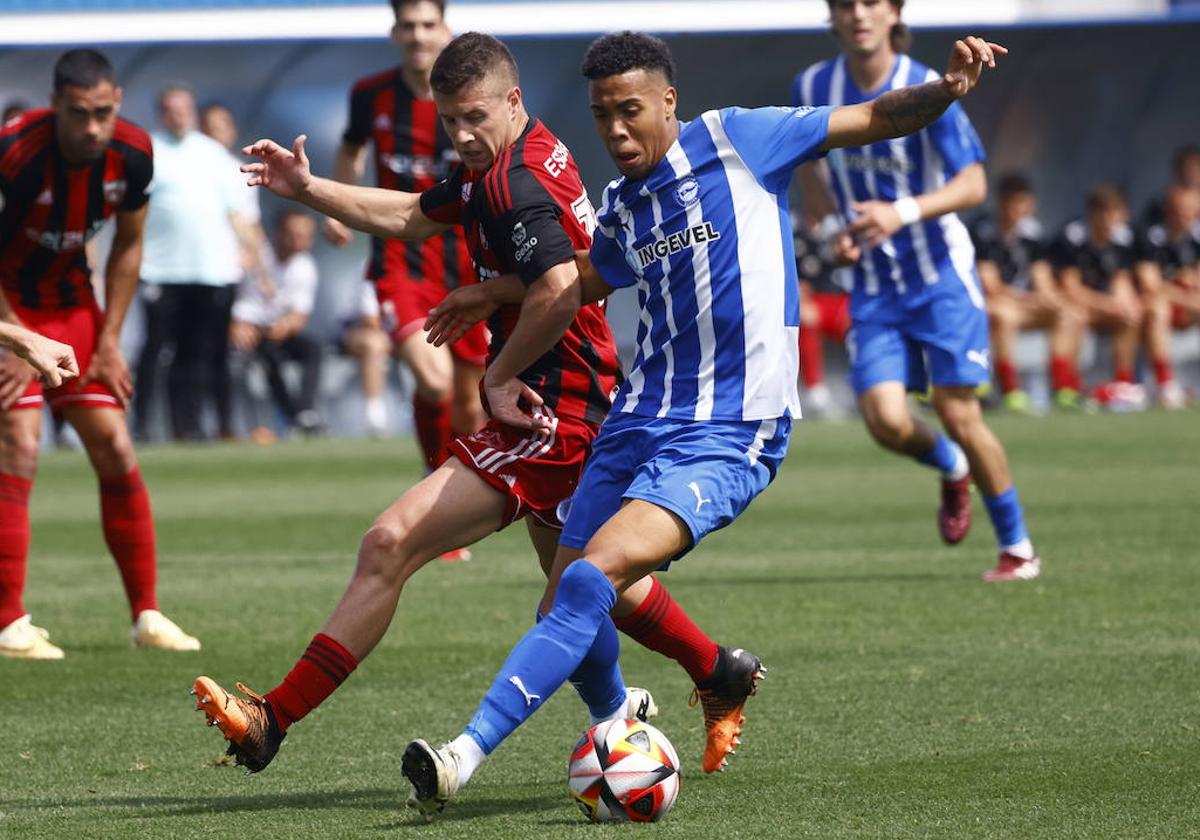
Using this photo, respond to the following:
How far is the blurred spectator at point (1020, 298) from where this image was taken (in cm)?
2097

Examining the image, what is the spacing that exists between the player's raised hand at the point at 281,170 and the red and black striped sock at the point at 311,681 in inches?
49.2

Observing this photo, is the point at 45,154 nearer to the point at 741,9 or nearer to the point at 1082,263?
the point at 741,9

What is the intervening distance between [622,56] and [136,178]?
2.94 m

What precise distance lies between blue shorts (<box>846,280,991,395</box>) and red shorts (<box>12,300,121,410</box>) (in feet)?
11.4

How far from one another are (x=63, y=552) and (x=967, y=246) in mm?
4895

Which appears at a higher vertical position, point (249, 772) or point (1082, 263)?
point (249, 772)

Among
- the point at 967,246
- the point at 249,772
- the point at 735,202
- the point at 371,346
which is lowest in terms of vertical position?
the point at 371,346

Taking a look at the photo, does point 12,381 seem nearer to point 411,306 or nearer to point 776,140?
point 411,306

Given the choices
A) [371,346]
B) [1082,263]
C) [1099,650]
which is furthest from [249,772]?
[1082,263]

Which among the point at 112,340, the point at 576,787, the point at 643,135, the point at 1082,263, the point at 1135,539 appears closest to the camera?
the point at 576,787

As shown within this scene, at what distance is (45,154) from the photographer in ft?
24.5

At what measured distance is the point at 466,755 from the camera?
182 inches

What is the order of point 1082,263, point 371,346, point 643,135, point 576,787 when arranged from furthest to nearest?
1. point 1082,263
2. point 371,346
3. point 643,135
4. point 576,787

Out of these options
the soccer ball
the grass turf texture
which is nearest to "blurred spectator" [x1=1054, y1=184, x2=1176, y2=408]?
the grass turf texture
